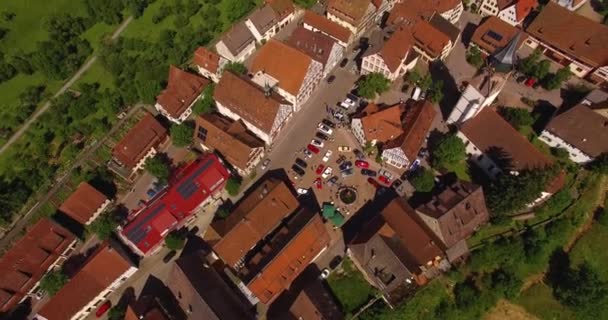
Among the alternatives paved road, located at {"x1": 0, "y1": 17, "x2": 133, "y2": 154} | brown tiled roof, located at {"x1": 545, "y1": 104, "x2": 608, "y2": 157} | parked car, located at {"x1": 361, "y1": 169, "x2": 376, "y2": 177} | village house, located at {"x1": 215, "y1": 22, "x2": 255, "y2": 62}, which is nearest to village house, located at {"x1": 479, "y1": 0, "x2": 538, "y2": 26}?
A: brown tiled roof, located at {"x1": 545, "y1": 104, "x2": 608, "y2": 157}

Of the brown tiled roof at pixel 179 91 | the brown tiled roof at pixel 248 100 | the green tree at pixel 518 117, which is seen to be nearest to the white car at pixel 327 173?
the brown tiled roof at pixel 248 100

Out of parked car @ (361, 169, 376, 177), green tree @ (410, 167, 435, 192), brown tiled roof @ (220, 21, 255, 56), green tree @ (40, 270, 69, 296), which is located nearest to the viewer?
green tree @ (40, 270, 69, 296)

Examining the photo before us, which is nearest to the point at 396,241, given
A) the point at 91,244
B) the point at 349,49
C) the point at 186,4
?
the point at 349,49

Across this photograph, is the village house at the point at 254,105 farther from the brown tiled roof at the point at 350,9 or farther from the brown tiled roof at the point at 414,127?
the brown tiled roof at the point at 350,9

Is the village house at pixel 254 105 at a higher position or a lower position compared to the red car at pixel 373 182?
higher

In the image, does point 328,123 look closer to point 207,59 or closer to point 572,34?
point 207,59

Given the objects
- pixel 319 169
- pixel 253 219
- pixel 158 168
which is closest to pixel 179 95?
pixel 158 168

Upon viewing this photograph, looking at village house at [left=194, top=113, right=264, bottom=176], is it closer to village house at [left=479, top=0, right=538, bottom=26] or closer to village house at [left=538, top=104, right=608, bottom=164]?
village house at [left=538, top=104, right=608, bottom=164]
